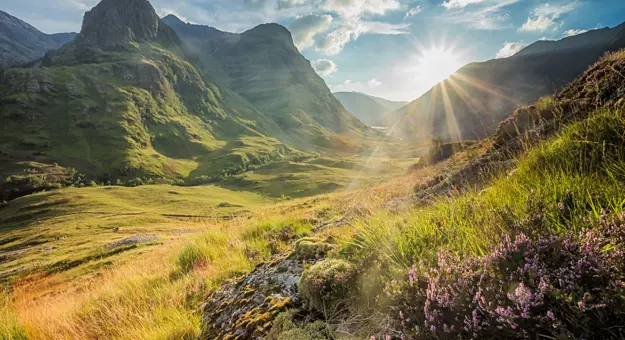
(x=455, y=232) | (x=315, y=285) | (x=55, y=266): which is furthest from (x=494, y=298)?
(x=55, y=266)

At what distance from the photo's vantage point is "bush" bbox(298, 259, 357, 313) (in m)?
3.55

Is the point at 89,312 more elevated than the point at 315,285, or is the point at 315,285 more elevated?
the point at 315,285

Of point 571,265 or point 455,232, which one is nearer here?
point 571,265

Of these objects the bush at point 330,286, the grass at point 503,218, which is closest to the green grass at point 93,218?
the bush at point 330,286

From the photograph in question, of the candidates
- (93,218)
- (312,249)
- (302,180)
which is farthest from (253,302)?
(302,180)

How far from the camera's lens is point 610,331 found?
1.48m

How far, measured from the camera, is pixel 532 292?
1.87 metres

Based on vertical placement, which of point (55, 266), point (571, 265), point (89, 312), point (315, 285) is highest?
point (571, 265)

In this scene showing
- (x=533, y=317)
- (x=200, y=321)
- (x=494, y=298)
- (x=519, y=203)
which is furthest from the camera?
(x=200, y=321)

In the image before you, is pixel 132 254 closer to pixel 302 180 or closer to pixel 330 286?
pixel 330 286

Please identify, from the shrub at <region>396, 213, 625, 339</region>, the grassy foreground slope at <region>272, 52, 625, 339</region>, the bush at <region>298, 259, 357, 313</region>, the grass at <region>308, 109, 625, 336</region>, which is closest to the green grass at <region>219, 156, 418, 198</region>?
the grass at <region>308, 109, 625, 336</region>

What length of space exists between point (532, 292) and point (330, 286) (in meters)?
2.24

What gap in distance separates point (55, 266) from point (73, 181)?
155 meters

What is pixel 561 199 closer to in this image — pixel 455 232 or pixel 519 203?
pixel 519 203
